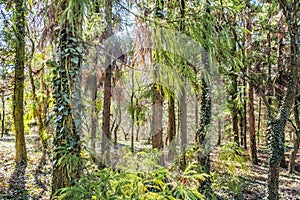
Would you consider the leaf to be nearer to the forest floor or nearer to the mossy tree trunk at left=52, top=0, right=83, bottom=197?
the mossy tree trunk at left=52, top=0, right=83, bottom=197

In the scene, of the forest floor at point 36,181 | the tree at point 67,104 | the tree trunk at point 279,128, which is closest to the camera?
the tree at point 67,104

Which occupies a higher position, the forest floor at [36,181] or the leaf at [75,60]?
the leaf at [75,60]

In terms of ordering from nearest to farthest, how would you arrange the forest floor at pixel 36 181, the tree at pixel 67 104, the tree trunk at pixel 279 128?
1. the tree at pixel 67 104
2. the tree trunk at pixel 279 128
3. the forest floor at pixel 36 181

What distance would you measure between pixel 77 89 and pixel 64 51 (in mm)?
294

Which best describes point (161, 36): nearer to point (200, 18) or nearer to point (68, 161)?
point (200, 18)

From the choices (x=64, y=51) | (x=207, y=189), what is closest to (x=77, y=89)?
(x=64, y=51)

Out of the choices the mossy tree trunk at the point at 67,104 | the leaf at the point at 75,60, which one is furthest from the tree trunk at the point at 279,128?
the leaf at the point at 75,60

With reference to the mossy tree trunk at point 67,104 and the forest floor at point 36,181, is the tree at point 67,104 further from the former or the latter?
the forest floor at point 36,181

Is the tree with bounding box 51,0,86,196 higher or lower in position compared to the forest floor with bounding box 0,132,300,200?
higher

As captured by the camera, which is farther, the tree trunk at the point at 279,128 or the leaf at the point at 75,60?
the tree trunk at the point at 279,128

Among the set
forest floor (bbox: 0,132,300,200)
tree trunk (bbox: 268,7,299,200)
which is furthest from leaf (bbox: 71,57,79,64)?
tree trunk (bbox: 268,7,299,200)

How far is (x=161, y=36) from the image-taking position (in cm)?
232

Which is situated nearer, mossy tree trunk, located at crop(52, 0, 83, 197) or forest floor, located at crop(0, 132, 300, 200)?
mossy tree trunk, located at crop(52, 0, 83, 197)

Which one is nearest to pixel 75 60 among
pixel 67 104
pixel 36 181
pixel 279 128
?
pixel 67 104
